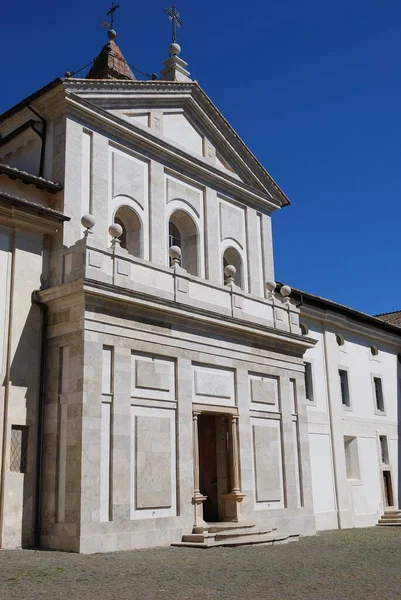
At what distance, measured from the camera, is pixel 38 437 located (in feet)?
51.8

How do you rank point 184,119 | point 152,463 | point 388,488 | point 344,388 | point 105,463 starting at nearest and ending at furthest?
point 105,463, point 152,463, point 184,119, point 344,388, point 388,488

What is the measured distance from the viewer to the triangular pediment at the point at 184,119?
19.5m

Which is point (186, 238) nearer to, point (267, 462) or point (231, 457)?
point (231, 457)

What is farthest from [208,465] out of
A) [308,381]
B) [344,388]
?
[344,388]

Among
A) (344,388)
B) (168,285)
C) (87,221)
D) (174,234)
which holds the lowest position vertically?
(344,388)

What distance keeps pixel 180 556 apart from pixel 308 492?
8196 millimetres

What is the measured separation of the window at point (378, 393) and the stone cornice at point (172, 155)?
11085 millimetres

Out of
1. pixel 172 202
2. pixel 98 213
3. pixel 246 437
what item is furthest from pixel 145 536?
pixel 172 202

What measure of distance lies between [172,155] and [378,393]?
54.3 ft

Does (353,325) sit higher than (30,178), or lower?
lower

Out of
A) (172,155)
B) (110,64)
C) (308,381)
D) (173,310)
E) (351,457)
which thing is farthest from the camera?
(110,64)

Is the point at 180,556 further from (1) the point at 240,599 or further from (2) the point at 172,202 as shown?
(2) the point at 172,202

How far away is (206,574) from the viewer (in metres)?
11.2

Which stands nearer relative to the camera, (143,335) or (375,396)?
(143,335)
